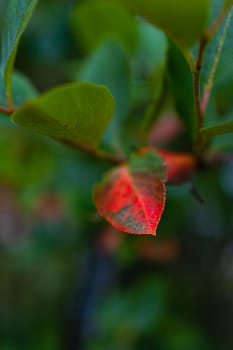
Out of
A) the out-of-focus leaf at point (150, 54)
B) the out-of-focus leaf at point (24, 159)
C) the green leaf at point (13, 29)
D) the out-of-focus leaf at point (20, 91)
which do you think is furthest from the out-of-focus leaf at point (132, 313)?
the green leaf at point (13, 29)

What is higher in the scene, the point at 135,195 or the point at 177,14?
the point at 177,14

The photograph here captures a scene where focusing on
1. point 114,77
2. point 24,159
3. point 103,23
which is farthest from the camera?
point 24,159

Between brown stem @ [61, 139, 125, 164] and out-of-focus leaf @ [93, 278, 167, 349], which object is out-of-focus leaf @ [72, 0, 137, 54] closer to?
brown stem @ [61, 139, 125, 164]

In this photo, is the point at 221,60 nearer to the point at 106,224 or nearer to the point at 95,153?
the point at 95,153

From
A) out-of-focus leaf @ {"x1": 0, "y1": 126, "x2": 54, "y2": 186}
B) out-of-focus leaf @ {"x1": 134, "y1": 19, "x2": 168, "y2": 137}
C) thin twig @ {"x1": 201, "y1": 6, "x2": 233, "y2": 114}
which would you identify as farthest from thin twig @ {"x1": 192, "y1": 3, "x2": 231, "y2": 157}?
out-of-focus leaf @ {"x1": 0, "y1": 126, "x2": 54, "y2": 186}

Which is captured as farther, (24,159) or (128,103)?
(24,159)

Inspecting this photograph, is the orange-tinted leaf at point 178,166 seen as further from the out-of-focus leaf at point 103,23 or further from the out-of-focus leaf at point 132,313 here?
the out-of-focus leaf at point 132,313

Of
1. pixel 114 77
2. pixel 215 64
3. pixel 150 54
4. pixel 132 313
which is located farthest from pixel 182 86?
pixel 132 313

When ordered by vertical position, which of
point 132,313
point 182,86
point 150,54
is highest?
point 182,86
